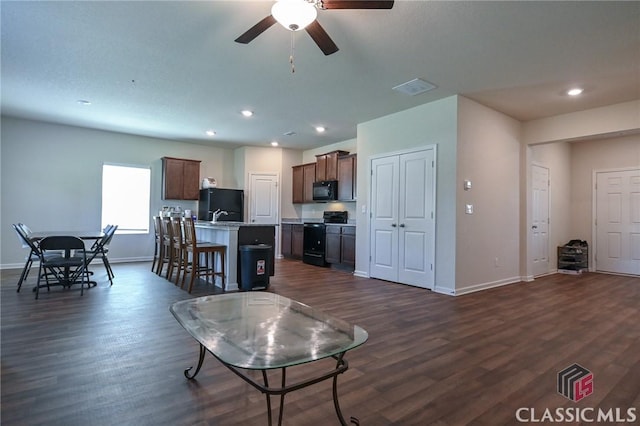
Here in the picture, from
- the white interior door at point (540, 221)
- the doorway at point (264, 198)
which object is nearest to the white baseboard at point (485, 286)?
the white interior door at point (540, 221)

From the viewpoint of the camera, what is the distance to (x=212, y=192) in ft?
25.3

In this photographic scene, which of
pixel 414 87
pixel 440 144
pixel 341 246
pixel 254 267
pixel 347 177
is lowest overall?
pixel 254 267

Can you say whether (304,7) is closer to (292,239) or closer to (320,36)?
(320,36)

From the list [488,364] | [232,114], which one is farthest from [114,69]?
[488,364]

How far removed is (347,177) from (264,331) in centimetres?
559

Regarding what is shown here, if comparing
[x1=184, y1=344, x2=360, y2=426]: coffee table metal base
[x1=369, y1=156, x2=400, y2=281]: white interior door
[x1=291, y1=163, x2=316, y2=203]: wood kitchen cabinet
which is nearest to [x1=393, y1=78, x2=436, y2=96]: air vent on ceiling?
[x1=369, y1=156, x2=400, y2=281]: white interior door

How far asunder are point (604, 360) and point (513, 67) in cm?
299

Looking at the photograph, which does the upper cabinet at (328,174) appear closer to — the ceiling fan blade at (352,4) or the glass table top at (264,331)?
the ceiling fan blade at (352,4)

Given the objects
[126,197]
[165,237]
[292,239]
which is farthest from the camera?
[292,239]

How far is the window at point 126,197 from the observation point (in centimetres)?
711

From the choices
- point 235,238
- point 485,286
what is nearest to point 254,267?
point 235,238

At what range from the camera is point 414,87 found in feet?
14.3

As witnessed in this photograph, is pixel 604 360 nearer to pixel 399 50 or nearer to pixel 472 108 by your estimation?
pixel 399 50

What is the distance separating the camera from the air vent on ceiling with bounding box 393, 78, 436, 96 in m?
4.19
